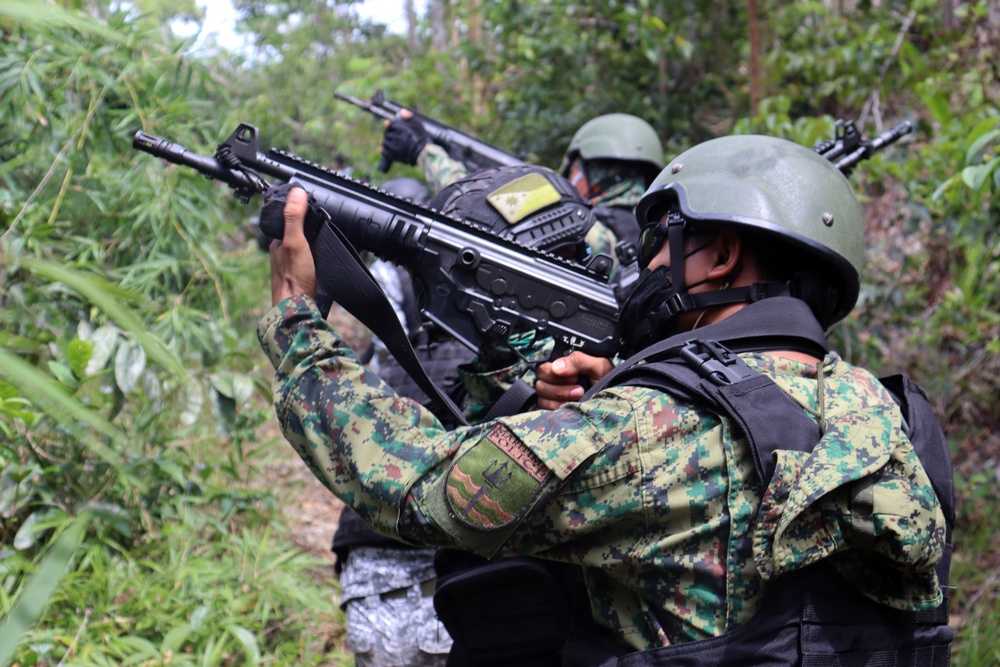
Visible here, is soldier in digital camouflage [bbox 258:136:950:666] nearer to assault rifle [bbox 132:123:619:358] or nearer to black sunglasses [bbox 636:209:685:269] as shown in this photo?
black sunglasses [bbox 636:209:685:269]

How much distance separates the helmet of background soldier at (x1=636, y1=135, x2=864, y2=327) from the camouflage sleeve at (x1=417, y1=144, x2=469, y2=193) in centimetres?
212

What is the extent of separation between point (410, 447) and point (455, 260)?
0.78m

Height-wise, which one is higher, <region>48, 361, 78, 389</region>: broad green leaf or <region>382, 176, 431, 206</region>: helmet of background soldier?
<region>382, 176, 431, 206</region>: helmet of background soldier

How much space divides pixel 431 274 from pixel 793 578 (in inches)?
47.1

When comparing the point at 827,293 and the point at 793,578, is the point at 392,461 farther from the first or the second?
the point at 827,293

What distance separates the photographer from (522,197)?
248 cm

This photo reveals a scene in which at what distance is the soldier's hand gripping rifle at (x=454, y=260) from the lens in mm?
2238

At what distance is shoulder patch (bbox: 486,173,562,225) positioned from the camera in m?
2.46

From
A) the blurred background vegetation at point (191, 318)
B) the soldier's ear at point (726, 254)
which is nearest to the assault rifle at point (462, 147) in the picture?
the blurred background vegetation at point (191, 318)

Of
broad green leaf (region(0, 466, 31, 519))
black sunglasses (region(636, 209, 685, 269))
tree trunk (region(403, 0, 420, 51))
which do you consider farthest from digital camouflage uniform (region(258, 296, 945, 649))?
tree trunk (region(403, 0, 420, 51))

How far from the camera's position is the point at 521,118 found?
626 centimetres

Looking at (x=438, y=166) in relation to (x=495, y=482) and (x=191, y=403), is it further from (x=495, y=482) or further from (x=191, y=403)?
(x=495, y=482)

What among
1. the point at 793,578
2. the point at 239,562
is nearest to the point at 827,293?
the point at 793,578

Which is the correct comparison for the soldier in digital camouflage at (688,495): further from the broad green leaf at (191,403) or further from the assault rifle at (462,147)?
the assault rifle at (462,147)
